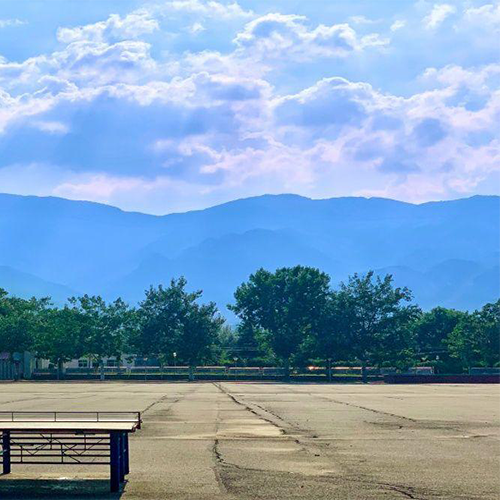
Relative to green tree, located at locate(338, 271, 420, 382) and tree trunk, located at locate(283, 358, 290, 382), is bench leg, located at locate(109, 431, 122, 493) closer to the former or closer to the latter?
green tree, located at locate(338, 271, 420, 382)

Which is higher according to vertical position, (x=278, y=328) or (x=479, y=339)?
(x=278, y=328)

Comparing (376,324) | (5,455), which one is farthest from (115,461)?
(376,324)

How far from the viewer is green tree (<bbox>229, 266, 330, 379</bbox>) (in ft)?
423

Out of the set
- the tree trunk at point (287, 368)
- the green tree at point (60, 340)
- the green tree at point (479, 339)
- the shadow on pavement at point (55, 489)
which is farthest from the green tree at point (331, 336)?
the shadow on pavement at point (55, 489)

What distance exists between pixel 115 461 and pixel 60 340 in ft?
367

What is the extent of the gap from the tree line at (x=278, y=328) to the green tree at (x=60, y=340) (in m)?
0.15

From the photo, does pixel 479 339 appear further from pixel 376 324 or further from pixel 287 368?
pixel 287 368

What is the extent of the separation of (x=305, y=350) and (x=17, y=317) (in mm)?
46599

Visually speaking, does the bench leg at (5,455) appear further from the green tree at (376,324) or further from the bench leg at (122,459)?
the green tree at (376,324)

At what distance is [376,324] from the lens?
419 feet

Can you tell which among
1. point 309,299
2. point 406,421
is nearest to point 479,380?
point 309,299

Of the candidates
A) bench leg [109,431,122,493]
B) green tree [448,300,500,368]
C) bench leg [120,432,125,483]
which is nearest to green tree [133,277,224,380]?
green tree [448,300,500,368]

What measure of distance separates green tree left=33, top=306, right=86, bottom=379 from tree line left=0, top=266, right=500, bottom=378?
0.15m

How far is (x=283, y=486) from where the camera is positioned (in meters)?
16.8
